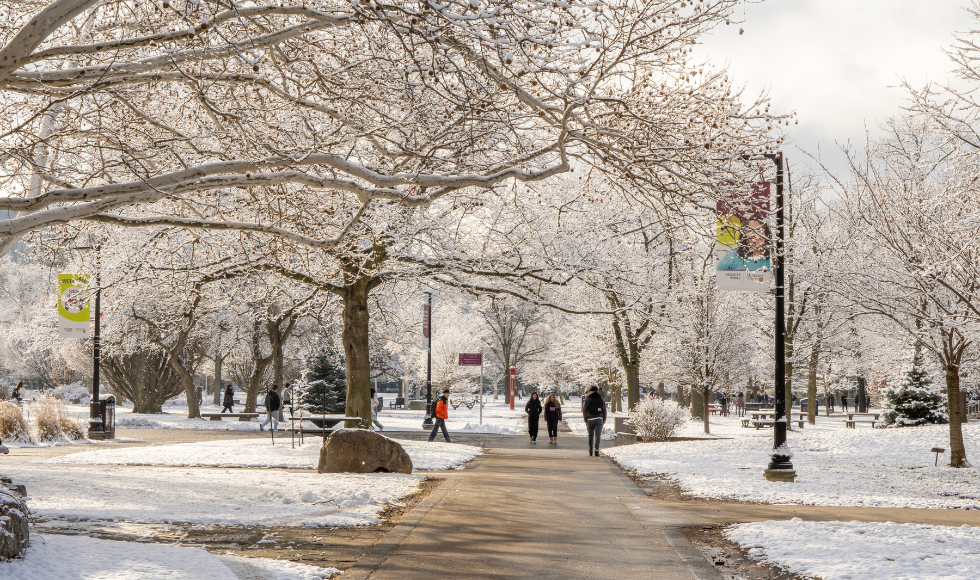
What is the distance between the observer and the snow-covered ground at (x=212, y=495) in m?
8.69

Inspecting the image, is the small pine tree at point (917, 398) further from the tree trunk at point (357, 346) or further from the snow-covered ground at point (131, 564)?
the snow-covered ground at point (131, 564)

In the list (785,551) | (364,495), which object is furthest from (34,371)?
(785,551)

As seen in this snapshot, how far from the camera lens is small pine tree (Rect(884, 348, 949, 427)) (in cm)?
2731

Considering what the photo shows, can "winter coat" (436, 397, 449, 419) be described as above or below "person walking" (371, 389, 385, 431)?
above

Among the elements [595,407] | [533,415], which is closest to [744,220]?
[595,407]

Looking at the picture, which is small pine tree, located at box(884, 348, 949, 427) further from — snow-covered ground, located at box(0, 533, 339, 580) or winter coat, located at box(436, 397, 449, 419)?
snow-covered ground, located at box(0, 533, 339, 580)

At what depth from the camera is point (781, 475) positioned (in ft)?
45.5

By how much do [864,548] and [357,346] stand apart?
1166cm

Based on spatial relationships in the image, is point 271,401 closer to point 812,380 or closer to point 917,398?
point 917,398

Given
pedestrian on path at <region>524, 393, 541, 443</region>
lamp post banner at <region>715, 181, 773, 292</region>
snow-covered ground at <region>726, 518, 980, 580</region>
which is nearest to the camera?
snow-covered ground at <region>726, 518, 980, 580</region>

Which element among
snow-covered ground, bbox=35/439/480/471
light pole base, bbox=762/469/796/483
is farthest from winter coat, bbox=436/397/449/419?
light pole base, bbox=762/469/796/483

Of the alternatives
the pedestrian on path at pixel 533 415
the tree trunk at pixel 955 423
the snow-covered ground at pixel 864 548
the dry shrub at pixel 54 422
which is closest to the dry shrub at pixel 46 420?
the dry shrub at pixel 54 422

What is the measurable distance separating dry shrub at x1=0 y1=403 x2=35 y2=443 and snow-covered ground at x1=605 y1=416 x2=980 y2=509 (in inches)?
580

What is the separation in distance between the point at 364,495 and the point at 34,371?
211 ft
